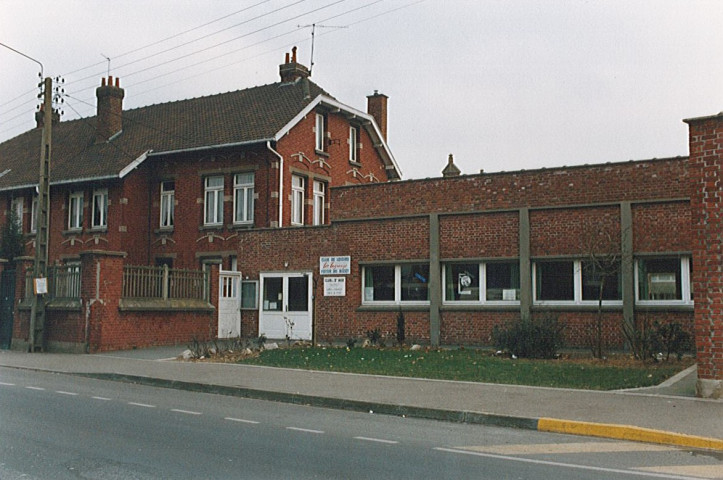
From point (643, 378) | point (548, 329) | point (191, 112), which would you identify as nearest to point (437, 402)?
point (643, 378)

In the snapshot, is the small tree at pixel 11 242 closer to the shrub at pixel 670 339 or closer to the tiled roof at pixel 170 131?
the tiled roof at pixel 170 131

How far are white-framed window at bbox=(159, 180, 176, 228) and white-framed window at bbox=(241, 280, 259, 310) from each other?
700 centimetres

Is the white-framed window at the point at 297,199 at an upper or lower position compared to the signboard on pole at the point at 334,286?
upper

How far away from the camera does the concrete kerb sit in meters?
8.88

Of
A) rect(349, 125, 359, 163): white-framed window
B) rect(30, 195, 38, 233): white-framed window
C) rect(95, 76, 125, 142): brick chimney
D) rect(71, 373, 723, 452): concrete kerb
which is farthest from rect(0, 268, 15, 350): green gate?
rect(349, 125, 359, 163): white-framed window

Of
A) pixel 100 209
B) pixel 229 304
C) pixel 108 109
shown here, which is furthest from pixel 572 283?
pixel 108 109

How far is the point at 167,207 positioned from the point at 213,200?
8.59ft

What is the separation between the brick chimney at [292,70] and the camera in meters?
31.8

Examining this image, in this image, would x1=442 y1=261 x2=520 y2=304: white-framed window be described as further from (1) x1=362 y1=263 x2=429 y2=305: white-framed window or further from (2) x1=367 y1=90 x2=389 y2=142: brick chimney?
(2) x1=367 y1=90 x2=389 y2=142: brick chimney

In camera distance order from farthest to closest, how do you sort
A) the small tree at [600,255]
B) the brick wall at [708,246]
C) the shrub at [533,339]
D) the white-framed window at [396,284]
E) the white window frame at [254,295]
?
the white window frame at [254,295], the white-framed window at [396,284], the small tree at [600,255], the shrub at [533,339], the brick wall at [708,246]

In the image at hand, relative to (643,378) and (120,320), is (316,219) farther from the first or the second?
(643,378)

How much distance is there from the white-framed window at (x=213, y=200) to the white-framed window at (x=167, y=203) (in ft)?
5.91

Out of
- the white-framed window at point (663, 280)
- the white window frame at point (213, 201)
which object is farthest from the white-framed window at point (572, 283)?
the white window frame at point (213, 201)

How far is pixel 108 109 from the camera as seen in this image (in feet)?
111
